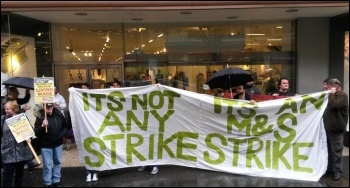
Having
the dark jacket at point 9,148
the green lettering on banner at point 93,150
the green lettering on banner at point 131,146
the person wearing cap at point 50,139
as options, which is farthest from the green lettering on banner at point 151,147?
the dark jacket at point 9,148

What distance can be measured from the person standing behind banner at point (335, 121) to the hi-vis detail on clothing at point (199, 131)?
0.16 m

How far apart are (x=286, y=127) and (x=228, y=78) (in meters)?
1.65

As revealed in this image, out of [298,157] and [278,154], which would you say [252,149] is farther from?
→ [298,157]

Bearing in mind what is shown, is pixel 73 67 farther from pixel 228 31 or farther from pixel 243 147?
pixel 243 147

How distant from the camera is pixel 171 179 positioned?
5.67 meters

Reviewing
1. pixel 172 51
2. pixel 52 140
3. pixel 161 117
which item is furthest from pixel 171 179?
pixel 172 51

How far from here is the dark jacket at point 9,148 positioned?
4922 millimetres

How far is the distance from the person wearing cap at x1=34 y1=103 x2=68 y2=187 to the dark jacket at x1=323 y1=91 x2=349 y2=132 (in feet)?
13.4

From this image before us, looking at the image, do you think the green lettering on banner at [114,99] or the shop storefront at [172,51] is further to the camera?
the shop storefront at [172,51]

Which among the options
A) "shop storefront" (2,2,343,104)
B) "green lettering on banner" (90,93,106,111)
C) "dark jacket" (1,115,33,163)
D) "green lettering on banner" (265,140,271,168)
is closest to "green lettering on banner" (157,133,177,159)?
"green lettering on banner" (90,93,106,111)

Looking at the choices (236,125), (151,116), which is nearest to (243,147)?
(236,125)

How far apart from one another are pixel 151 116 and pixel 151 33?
4664 mm

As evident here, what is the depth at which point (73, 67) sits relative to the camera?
32.0 ft

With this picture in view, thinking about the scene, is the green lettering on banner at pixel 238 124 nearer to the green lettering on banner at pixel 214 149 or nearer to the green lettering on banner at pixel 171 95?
the green lettering on banner at pixel 214 149
